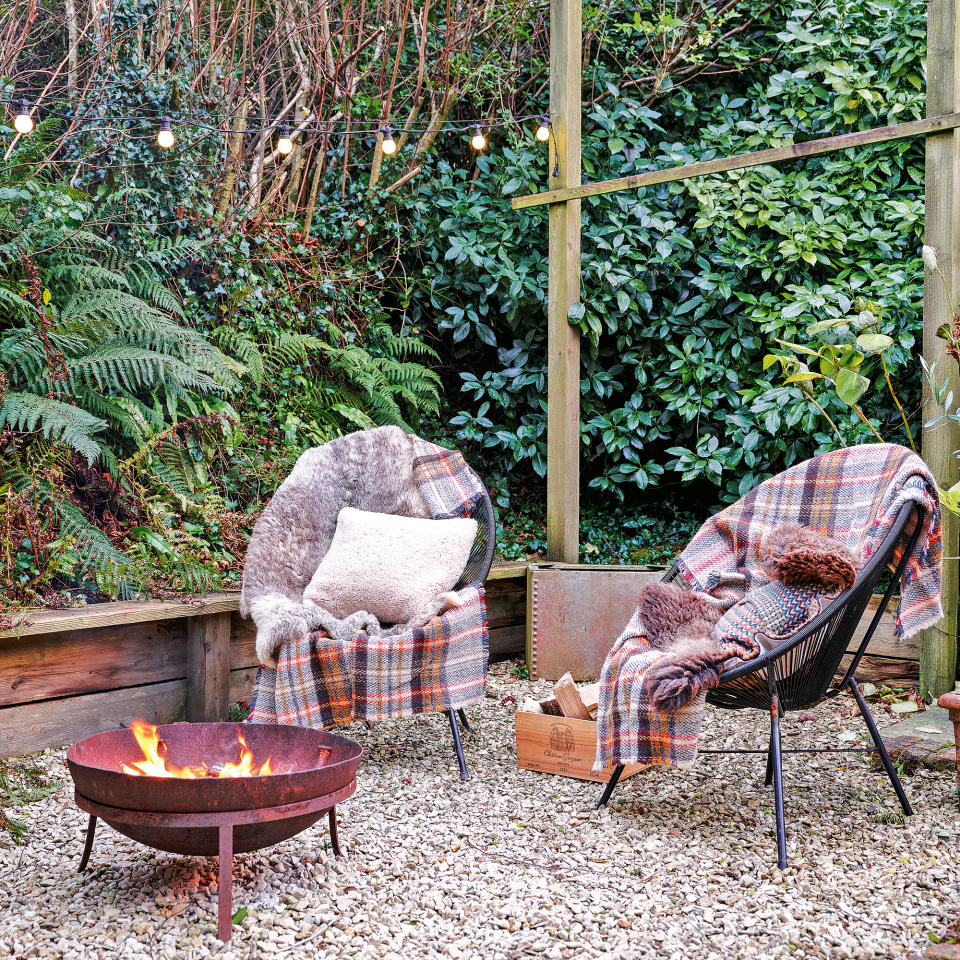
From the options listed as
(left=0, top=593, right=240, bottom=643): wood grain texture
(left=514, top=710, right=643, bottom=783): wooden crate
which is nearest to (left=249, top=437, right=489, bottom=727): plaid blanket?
(left=514, top=710, right=643, bottom=783): wooden crate

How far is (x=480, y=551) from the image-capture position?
3107 millimetres

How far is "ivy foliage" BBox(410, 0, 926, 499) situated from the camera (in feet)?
13.3

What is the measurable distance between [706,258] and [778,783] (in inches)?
114

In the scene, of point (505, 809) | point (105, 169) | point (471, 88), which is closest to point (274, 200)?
point (105, 169)

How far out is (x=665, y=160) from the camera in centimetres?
451

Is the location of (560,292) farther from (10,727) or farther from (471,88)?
(10,727)

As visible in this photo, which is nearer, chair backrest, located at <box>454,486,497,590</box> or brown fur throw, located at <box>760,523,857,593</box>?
brown fur throw, located at <box>760,523,857,593</box>

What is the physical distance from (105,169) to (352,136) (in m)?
1.28

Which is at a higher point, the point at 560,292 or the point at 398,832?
the point at 560,292

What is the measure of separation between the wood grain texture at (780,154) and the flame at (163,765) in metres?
2.56

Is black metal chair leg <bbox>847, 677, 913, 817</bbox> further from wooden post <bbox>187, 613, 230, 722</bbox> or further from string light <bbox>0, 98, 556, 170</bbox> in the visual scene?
string light <bbox>0, 98, 556, 170</bbox>

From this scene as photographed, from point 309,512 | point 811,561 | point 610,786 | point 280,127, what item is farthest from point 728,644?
point 280,127

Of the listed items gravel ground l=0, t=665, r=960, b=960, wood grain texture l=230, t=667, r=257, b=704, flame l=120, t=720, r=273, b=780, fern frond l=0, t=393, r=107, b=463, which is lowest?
gravel ground l=0, t=665, r=960, b=960

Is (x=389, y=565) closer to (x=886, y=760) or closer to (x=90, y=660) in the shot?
(x=90, y=660)
